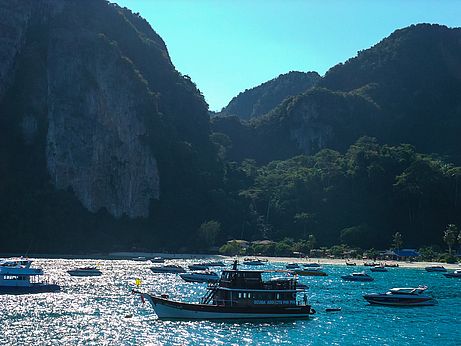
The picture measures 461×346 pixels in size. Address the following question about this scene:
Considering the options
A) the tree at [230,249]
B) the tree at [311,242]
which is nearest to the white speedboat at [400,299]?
the tree at [230,249]

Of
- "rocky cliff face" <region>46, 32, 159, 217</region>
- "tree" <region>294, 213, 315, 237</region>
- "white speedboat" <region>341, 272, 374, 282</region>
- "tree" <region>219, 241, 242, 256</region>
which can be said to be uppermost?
"rocky cliff face" <region>46, 32, 159, 217</region>

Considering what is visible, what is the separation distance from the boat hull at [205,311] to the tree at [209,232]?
102m

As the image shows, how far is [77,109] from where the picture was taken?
169750 millimetres

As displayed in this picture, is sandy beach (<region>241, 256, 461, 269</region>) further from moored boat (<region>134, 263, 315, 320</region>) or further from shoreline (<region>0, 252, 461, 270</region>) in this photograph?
moored boat (<region>134, 263, 315, 320</region>)

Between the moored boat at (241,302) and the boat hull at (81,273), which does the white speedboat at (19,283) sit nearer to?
the boat hull at (81,273)

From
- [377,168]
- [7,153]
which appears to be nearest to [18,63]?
[7,153]

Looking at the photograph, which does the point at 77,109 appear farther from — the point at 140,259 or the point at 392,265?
the point at 392,265

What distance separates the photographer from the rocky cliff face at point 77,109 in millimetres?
165625

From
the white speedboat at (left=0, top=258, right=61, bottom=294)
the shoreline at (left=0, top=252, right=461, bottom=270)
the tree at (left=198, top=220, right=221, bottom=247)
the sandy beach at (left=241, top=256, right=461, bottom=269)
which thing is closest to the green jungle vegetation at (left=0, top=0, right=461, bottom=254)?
the tree at (left=198, top=220, right=221, bottom=247)

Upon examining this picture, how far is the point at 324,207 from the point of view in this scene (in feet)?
601

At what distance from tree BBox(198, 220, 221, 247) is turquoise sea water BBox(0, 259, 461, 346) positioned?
77190 millimetres

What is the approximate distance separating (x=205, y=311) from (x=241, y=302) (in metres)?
3.71

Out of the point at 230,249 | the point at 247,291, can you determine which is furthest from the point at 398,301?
the point at 230,249

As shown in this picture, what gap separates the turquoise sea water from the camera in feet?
152
